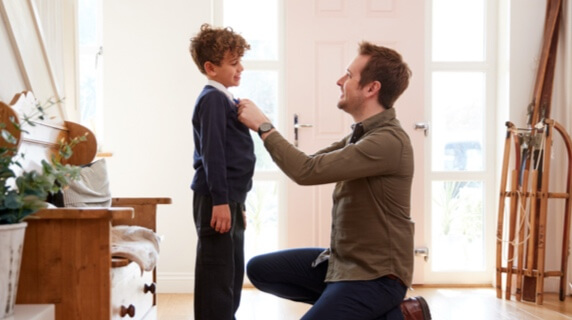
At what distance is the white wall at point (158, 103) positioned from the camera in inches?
153

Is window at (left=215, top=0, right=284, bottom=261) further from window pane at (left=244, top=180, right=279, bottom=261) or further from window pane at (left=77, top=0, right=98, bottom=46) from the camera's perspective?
window pane at (left=77, top=0, right=98, bottom=46)

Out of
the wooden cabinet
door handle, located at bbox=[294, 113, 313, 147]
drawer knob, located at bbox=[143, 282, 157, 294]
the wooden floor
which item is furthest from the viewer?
door handle, located at bbox=[294, 113, 313, 147]

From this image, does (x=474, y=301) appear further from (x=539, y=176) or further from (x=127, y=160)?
(x=127, y=160)

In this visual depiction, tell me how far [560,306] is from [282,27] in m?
2.40

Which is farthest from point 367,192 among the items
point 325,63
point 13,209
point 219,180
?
point 325,63

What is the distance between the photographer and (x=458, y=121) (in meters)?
4.22

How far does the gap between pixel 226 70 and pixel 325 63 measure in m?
1.85

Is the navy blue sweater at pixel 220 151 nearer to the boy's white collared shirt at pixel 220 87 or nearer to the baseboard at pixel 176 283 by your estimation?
the boy's white collared shirt at pixel 220 87

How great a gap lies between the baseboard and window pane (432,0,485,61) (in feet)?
7.25

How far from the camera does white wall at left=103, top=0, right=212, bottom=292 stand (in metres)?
3.88

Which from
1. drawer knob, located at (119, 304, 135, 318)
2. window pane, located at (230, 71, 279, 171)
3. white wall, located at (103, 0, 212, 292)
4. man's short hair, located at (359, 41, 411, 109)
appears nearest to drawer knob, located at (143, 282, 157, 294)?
drawer knob, located at (119, 304, 135, 318)

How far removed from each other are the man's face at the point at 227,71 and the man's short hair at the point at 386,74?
49cm

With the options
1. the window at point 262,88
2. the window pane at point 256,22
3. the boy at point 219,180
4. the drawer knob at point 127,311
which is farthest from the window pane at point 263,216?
the drawer knob at point 127,311

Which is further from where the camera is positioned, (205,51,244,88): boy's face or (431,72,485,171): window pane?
(431,72,485,171): window pane
